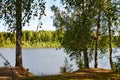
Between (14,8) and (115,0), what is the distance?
11784 mm

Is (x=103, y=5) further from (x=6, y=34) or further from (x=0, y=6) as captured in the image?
(x=0, y=6)

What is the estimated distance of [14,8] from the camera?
20891 millimetres

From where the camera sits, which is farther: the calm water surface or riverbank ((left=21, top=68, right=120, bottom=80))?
the calm water surface

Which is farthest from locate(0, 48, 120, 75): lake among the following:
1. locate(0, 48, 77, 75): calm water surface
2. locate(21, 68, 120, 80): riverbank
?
locate(21, 68, 120, 80): riverbank

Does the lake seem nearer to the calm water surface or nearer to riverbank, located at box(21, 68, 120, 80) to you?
the calm water surface

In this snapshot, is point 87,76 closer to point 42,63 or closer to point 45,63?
point 45,63

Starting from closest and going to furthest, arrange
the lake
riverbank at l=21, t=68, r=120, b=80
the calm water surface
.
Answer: riverbank at l=21, t=68, r=120, b=80 < the lake < the calm water surface

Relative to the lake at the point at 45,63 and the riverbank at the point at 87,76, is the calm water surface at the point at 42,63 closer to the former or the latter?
the lake at the point at 45,63

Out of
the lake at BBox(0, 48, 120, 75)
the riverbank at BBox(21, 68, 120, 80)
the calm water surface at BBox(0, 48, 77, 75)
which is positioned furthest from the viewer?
the calm water surface at BBox(0, 48, 77, 75)

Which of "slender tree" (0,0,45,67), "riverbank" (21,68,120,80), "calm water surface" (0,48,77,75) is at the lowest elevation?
"calm water surface" (0,48,77,75)

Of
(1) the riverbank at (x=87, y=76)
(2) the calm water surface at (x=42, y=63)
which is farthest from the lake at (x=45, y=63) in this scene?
(1) the riverbank at (x=87, y=76)

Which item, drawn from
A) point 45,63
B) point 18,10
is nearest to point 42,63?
point 45,63

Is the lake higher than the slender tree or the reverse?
the reverse

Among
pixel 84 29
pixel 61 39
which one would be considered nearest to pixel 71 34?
pixel 84 29
